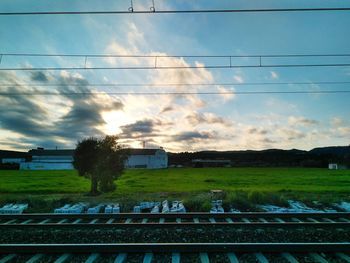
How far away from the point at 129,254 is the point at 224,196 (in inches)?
317

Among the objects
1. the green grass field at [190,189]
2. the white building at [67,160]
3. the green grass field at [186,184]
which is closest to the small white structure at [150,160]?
the white building at [67,160]

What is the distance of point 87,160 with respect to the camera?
17312 millimetres

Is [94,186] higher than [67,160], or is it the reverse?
[67,160]

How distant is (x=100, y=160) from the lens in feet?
56.7

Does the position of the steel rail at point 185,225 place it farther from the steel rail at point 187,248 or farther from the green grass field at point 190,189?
the green grass field at point 190,189

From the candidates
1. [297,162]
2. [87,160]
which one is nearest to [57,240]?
[87,160]

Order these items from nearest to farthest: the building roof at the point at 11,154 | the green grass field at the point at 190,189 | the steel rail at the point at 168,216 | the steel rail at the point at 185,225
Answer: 1. the steel rail at the point at 185,225
2. the steel rail at the point at 168,216
3. the green grass field at the point at 190,189
4. the building roof at the point at 11,154

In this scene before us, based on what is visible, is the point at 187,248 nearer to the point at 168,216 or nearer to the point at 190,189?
the point at 168,216

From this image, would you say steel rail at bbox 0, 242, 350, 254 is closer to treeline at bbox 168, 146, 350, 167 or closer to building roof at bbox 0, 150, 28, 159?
treeline at bbox 168, 146, 350, 167

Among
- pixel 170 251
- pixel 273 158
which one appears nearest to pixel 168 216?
pixel 170 251

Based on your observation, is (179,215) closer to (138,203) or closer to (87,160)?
(138,203)

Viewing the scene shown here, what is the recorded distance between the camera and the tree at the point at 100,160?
17.3 metres

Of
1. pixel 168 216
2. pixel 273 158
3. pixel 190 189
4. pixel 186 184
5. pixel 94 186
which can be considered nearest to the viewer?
pixel 168 216

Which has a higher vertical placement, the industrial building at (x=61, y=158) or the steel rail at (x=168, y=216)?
the industrial building at (x=61, y=158)
